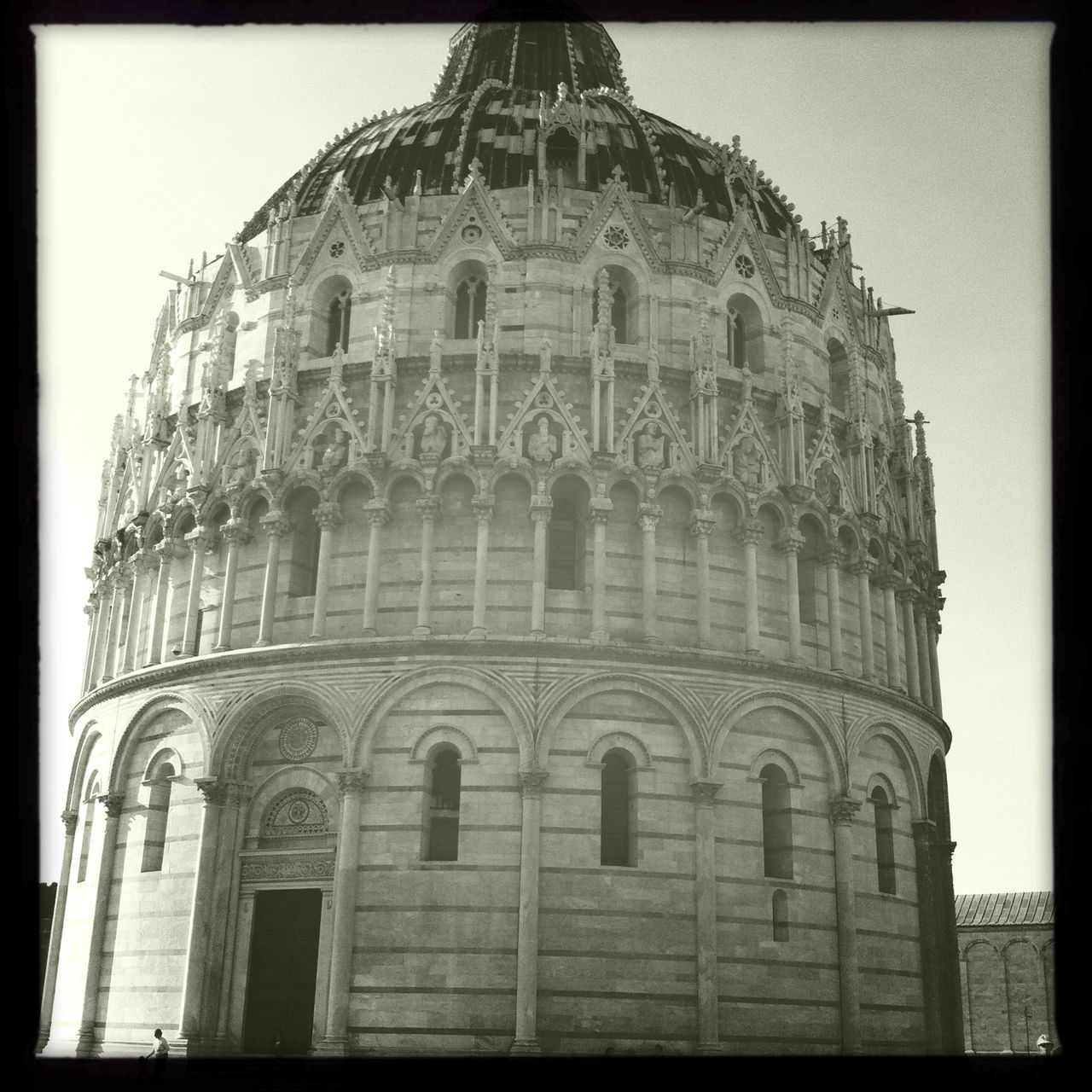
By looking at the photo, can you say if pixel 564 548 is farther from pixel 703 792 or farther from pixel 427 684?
pixel 703 792

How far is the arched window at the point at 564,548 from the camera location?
2758 centimetres

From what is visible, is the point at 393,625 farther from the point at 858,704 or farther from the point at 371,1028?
the point at 858,704

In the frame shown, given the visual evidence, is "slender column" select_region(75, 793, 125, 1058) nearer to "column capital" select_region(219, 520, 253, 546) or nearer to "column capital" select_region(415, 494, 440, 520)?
"column capital" select_region(219, 520, 253, 546)

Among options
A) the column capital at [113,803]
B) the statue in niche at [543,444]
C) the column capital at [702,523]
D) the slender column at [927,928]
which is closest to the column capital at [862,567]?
the column capital at [702,523]

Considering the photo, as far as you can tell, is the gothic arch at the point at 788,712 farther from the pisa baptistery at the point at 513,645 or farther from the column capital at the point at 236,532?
the column capital at the point at 236,532

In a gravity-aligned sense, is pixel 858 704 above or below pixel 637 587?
below

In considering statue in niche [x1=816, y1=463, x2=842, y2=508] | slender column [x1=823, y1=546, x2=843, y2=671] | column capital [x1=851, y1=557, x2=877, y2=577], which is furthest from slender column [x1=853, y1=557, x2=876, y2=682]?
statue in niche [x1=816, y1=463, x2=842, y2=508]

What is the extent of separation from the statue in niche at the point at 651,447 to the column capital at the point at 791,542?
10.5ft

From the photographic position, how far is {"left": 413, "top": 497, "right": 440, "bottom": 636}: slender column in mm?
26312

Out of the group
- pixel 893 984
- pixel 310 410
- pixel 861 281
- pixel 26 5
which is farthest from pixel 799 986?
pixel 26 5

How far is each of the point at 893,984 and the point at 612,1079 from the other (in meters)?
7.43

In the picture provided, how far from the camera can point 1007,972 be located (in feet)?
159

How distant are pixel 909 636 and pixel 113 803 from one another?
18545 mm

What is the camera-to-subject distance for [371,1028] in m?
23.9
